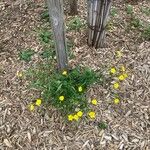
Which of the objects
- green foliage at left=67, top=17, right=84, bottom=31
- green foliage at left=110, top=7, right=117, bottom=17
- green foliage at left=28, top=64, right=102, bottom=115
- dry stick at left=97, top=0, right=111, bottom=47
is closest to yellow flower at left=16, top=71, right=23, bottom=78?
green foliage at left=28, top=64, right=102, bottom=115

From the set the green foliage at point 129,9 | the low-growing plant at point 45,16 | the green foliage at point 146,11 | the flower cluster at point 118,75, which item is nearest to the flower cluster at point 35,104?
the flower cluster at point 118,75

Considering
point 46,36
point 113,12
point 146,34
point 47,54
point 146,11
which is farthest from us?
point 146,11

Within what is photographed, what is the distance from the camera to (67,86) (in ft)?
10.8

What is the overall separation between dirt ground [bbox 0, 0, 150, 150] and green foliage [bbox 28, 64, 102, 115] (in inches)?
4.0

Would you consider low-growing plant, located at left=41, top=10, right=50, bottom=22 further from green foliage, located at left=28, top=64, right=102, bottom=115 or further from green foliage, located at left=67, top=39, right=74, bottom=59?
green foliage, located at left=28, top=64, right=102, bottom=115

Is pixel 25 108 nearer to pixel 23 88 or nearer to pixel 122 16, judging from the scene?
pixel 23 88

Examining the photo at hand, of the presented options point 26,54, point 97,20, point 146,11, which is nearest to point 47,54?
point 26,54

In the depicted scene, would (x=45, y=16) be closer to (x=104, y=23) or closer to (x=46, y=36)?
(x=46, y=36)

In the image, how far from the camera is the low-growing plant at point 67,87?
130 inches

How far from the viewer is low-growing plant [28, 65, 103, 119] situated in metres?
3.30

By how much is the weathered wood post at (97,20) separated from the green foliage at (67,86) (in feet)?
1.46

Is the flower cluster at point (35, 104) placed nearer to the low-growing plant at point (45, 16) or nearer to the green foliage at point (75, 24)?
the green foliage at point (75, 24)

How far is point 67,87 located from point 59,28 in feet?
2.33

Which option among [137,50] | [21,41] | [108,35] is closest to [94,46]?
[108,35]
